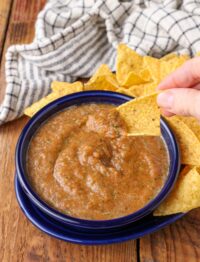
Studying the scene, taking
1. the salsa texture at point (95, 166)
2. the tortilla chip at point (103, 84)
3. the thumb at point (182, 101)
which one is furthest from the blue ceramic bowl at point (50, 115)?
the thumb at point (182, 101)

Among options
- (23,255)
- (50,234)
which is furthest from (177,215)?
(23,255)

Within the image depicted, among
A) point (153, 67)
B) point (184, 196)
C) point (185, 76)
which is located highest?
point (185, 76)

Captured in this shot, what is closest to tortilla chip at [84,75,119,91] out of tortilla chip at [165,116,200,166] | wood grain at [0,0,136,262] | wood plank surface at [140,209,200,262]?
tortilla chip at [165,116,200,166]

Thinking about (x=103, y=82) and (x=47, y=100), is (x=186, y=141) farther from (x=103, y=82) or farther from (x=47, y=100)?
(x=47, y=100)

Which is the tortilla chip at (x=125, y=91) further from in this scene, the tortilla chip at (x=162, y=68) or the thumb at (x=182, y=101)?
the thumb at (x=182, y=101)

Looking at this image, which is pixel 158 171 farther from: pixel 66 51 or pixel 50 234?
pixel 66 51

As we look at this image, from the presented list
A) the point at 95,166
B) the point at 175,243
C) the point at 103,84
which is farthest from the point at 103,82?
the point at 175,243
